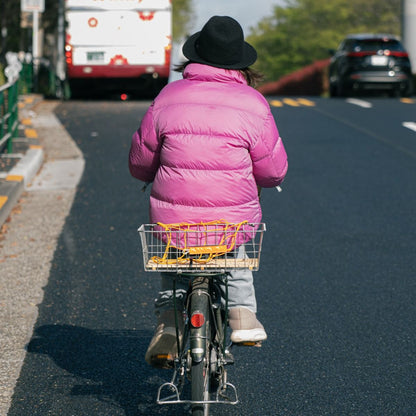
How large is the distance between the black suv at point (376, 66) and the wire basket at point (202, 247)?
21.5 m

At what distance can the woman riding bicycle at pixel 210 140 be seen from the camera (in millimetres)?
4195

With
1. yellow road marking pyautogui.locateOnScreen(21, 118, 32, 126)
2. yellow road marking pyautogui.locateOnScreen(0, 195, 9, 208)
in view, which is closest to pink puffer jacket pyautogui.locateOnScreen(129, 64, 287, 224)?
yellow road marking pyautogui.locateOnScreen(0, 195, 9, 208)

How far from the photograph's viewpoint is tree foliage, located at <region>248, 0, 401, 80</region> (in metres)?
80.0

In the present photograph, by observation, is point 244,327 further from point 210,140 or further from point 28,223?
point 28,223

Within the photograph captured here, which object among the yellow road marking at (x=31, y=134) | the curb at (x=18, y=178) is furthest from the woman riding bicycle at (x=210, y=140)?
the yellow road marking at (x=31, y=134)

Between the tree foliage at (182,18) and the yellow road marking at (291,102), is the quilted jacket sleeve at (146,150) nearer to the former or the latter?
the yellow road marking at (291,102)

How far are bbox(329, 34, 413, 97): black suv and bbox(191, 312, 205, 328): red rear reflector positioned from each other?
2163cm

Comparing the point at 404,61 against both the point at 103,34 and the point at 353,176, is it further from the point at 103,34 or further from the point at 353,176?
the point at 353,176

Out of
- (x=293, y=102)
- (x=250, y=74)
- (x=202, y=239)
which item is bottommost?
(x=293, y=102)

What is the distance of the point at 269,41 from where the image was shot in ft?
299

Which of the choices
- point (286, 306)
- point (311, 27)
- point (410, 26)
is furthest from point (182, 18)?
point (286, 306)

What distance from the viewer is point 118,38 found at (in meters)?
24.5

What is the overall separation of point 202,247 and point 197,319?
31 centimetres

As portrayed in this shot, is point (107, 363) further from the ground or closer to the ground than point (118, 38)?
closer to the ground
